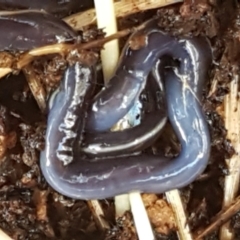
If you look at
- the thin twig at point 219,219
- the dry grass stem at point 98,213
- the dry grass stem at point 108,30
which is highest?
the dry grass stem at point 108,30

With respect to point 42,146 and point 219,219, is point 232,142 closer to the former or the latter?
point 219,219

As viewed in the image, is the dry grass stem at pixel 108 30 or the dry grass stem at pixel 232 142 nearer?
the dry grass stem at pixel 108 30

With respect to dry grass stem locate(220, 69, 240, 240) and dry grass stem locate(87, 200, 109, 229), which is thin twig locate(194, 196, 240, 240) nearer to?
dry grass stem locate(220, 69, 240, 240)

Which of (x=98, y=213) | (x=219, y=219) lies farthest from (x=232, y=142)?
(x=98, y=213)

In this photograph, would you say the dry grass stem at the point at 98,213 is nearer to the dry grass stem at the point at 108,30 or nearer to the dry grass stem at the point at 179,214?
the dry grass stem at the point at 179,214

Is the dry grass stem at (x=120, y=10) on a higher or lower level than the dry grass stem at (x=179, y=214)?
higher

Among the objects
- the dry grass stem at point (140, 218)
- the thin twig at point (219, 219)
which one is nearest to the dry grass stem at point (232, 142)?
the thin twig at point (219, 219)
